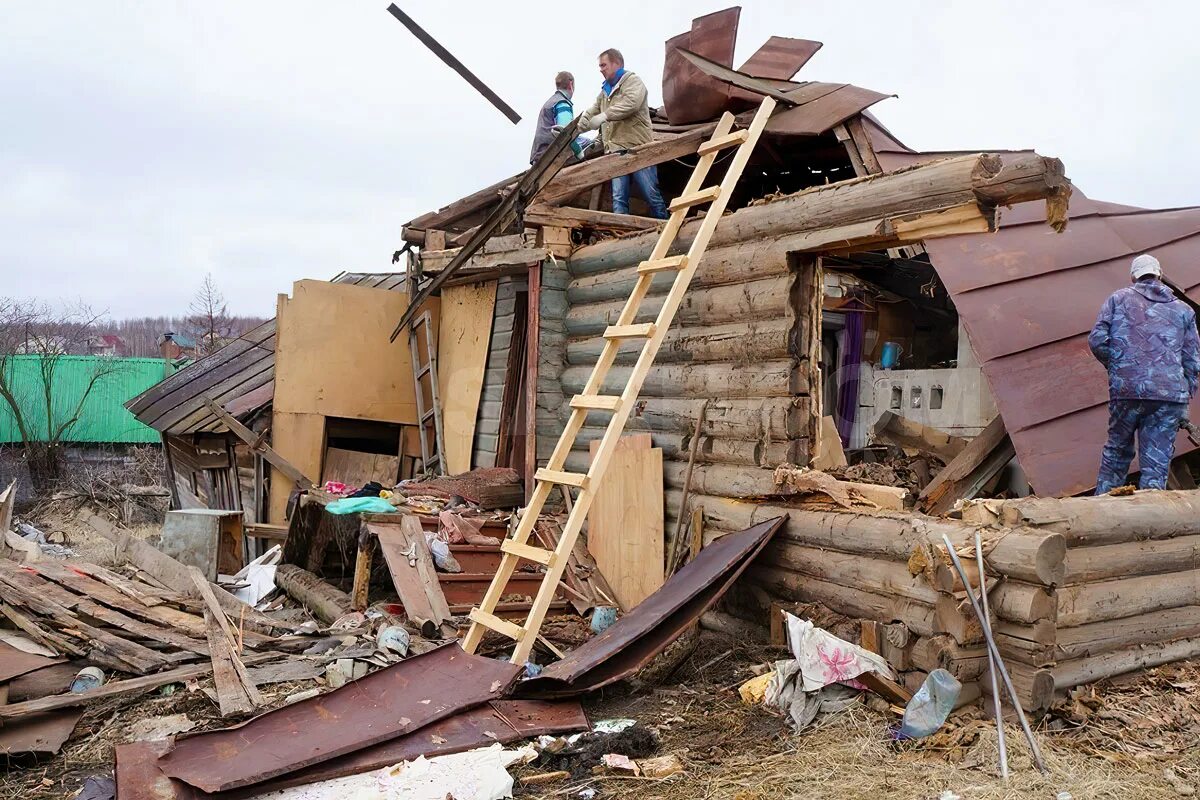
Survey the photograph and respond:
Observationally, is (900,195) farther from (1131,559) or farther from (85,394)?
(85,394)

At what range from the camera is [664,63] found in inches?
357

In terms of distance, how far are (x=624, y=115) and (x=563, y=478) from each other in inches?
155

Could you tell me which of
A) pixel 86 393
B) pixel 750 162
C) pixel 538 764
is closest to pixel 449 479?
pixel 750 162

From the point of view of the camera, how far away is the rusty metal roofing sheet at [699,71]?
8.51 m

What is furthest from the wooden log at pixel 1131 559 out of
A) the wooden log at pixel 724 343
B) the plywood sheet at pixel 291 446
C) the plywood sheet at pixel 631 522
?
the plywood sheet at pixel 291 446

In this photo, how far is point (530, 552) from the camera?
6.36 metres

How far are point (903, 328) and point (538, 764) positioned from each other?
9.43 meters

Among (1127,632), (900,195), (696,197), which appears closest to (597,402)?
(696,197)

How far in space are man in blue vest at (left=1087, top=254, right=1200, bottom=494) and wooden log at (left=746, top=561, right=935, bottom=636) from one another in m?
1.65

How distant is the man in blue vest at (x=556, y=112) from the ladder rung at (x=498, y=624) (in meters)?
5.99

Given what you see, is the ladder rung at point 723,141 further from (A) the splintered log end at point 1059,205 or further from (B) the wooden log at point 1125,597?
(B) the wooden log at point 1125,597

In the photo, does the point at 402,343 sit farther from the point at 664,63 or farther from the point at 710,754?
the point at 710,754

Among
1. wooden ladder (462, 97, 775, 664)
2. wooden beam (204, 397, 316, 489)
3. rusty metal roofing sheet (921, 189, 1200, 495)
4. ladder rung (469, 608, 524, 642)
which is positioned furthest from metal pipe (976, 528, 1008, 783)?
wooden beam (204, 397, 316, 489)

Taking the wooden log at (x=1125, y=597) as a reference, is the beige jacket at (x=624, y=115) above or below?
above
